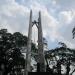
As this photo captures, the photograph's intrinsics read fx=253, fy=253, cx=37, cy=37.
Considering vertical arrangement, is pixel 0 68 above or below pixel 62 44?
below

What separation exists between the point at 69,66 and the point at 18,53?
24.2 ft

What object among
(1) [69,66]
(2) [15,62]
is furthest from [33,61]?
(1) [69,66]

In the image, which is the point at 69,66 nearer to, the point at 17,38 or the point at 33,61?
the point at 33,61

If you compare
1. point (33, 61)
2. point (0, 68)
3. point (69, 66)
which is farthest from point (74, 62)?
point (0, 68)

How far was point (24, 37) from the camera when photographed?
35.4 meters

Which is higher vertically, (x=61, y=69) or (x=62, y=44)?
(x=62, y=44)

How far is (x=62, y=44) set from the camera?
117ft

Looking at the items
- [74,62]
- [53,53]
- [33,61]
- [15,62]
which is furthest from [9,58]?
[74,62]

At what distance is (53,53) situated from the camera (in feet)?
119

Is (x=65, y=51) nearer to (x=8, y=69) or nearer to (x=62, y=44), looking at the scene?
(x=62, y=44)

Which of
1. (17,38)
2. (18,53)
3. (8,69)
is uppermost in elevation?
(17,38)

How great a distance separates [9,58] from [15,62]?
100 cm

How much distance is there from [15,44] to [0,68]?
3.86 m

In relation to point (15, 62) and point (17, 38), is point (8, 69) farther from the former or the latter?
point (17, 38)
